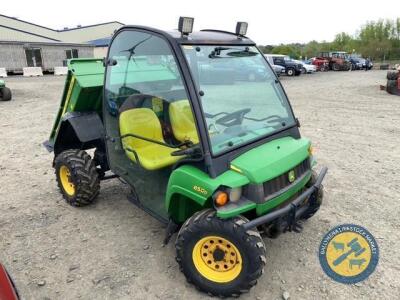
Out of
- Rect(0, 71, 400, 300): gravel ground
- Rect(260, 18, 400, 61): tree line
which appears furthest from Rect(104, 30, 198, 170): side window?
Rect(260, 18, 400, 61): tree line

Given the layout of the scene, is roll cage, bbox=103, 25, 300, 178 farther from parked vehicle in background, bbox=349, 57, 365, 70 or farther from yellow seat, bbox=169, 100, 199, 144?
parked vehicle in background, bbox=349, 57, 365, 70

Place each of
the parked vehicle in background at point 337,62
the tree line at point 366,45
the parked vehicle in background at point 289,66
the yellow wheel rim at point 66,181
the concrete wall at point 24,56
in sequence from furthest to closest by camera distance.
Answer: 1. the tree line at point 366,45
2. the parked vehicle in background at point 337,62
3. the concrete wall at point 24,56
4. the parked vehicle in background at point 289,66
5. the yellow wheel rim at point 66,181

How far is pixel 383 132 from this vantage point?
7.45 m

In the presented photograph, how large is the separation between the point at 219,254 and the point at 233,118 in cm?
107

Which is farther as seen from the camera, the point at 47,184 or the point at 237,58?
the point at 47,184

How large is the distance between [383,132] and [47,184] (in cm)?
656

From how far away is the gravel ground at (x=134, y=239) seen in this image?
9.21 ft

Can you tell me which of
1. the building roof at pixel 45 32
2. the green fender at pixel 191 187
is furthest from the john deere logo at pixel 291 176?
the building roof at pixel 45 32

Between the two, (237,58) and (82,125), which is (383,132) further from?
(82,125)

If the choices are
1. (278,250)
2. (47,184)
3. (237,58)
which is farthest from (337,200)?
(47,184)

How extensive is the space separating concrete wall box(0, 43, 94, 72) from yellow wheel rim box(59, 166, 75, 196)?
990 inches

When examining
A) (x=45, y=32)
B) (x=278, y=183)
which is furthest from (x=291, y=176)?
(x=45, y=32)
